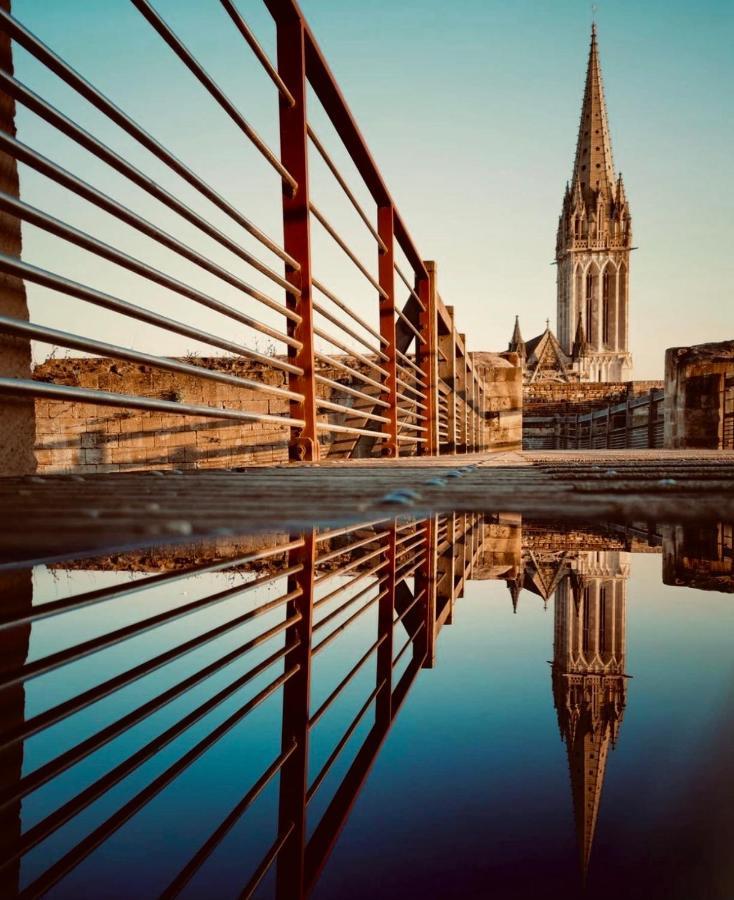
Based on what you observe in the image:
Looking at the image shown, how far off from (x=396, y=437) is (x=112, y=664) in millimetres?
3921

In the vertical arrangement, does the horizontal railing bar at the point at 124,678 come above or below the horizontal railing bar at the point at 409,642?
above

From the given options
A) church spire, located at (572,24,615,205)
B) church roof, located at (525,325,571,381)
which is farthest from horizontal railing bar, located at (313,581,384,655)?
church spire, located at (572,24,615,205)

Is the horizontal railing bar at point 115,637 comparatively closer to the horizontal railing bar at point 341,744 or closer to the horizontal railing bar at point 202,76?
the horizontal railing bar at point 341,744

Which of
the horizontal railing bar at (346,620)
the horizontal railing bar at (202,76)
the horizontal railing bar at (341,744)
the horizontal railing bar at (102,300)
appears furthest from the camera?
the horizontal railing bar at (202,76)

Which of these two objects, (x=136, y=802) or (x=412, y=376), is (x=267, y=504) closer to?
(x=136, y=802)

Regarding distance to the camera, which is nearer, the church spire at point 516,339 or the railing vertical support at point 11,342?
the railing vertical support at point 11,342

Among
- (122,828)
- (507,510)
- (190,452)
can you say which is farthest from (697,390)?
(122,828)

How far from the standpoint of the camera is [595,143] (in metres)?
73.3

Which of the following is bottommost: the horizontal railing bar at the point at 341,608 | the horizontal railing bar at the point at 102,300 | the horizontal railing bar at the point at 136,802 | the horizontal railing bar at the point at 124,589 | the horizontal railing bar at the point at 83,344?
the horizontal railing bar at the point at 136,802

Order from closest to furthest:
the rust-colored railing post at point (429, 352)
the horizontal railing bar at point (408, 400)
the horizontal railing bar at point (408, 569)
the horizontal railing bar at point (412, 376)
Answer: the horizontal railing bar at point (408, 569), the horizontal railing bar at point (408, 400), the horizontal railing bar at point (412, 376), the rust-colored railing post at point (429, 352)

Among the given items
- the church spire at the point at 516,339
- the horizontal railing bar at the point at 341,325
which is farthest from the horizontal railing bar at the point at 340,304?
the church spire at the point at 516,339

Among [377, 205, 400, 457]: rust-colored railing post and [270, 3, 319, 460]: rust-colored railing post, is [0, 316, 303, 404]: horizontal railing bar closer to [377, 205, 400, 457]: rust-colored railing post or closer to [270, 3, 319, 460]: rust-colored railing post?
[270, 3, 319, 460]: rust-colored railing post

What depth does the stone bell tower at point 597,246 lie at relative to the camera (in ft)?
240

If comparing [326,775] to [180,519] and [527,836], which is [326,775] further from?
[180,519]
